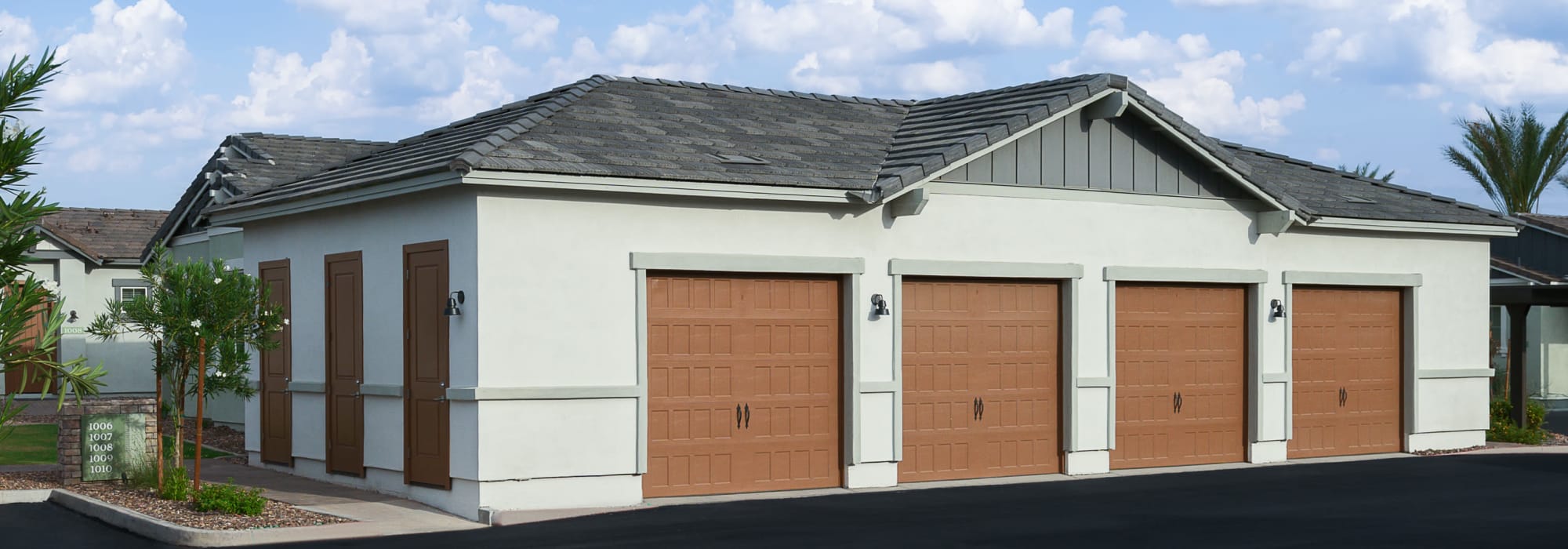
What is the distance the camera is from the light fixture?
53.3 feet

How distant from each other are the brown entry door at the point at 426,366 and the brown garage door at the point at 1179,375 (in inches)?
310

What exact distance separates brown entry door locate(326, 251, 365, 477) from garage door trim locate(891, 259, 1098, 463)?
5.45 m

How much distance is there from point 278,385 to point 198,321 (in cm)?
443

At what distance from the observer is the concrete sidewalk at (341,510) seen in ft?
41.9

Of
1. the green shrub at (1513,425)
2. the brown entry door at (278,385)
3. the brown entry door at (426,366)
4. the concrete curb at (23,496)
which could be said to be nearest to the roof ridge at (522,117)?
the brown entry door at (426,366)

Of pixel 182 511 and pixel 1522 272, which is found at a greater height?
pixel 1522 272

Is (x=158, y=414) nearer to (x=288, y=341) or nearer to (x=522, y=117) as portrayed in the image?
(x=288, y=341)

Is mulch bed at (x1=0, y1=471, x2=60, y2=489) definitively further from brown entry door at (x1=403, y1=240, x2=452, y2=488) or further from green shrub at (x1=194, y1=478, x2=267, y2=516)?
brown entry door at (x1=403, y1=240, x2=452, y2=488)

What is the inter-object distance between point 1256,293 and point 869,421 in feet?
19.2

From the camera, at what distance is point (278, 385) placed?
1822 cm

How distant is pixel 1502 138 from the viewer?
38531 mm

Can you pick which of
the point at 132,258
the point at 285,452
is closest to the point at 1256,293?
the point at 285,452

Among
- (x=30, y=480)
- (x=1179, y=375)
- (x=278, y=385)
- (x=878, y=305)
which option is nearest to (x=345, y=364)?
(x=278, y=385)

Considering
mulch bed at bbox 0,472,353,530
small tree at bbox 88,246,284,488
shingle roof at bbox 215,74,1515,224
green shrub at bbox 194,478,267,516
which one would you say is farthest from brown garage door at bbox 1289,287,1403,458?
green shrub at bbox 194,478,267,516
